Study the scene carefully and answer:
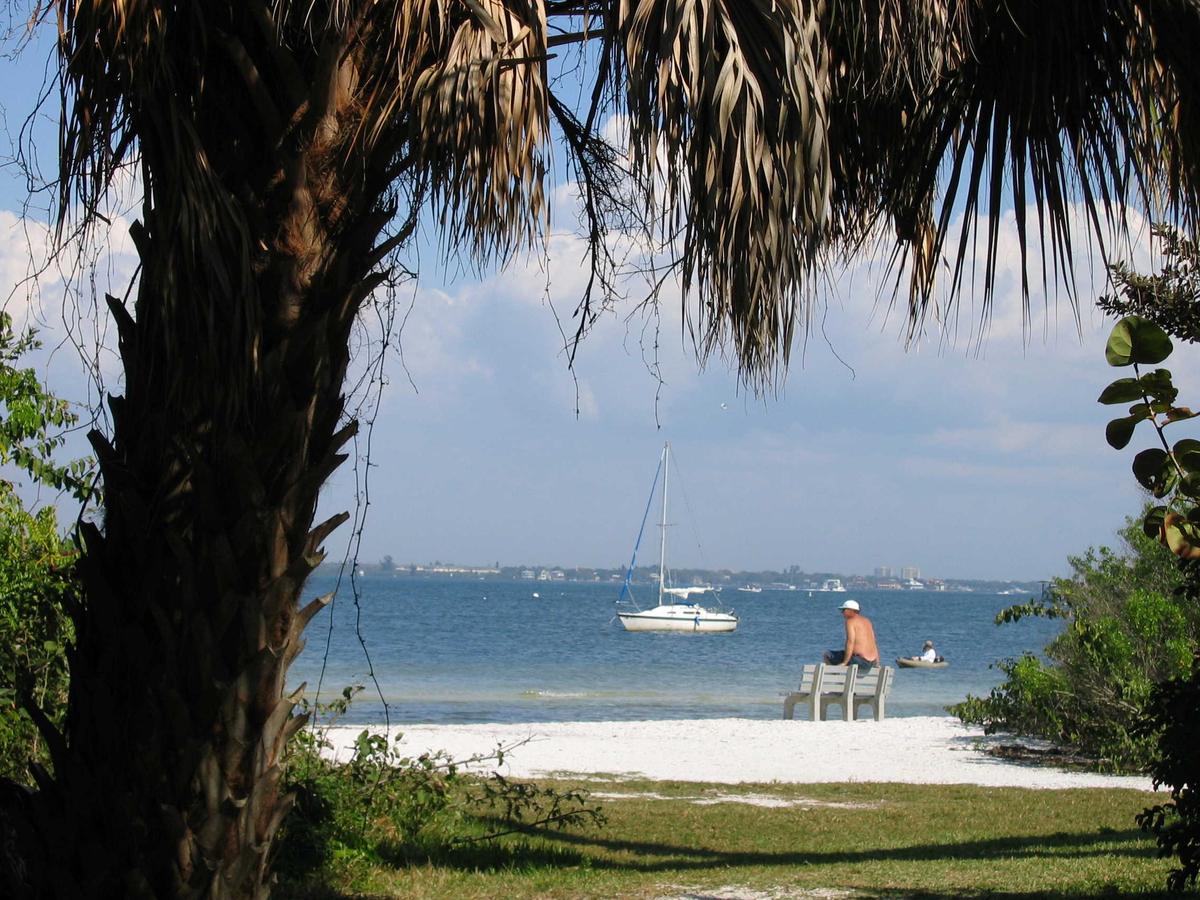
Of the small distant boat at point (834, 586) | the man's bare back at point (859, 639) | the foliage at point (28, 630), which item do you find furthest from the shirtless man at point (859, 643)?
the small distant boat at point (834, 586)

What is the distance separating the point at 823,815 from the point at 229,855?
6.67m

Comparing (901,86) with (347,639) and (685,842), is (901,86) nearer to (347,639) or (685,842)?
(685,842)

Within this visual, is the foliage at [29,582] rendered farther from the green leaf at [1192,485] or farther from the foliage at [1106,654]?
the foliage at [1106,654]

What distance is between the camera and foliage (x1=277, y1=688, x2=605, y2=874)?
21.2 ft

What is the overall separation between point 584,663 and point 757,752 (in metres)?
28.8

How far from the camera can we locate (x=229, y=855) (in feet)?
10.7

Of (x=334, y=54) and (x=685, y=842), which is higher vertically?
(x=334, y=54)

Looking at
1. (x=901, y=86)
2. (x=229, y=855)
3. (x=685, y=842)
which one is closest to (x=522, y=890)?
(x=685, y=842)

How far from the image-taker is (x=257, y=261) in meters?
3.30

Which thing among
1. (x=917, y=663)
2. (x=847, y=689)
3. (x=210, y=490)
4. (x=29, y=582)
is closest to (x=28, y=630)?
(x=29, y=582)

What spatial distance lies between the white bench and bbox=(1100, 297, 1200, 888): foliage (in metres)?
10.9

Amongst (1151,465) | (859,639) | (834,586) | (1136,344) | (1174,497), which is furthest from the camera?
(834,586)

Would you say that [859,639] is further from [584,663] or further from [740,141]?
[584,663]

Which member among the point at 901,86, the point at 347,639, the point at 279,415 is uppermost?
the point at 901,86
